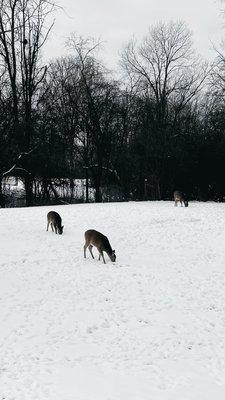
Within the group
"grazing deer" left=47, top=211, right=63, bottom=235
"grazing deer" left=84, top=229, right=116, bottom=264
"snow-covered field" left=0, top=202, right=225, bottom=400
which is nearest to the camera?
"snow-covered field" left=0, top=202, right=225, bottom=400

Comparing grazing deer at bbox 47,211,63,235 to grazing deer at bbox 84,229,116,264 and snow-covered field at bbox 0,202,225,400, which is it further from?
grazing deer at bbox 84,229,116,264

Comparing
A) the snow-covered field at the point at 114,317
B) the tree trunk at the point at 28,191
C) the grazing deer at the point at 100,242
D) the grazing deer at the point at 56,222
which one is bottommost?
the snow-covered field at the point at 114,317

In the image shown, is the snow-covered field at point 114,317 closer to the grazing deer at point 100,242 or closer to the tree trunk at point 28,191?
the grazing deer at point 100,242

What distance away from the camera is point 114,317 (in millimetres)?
12234

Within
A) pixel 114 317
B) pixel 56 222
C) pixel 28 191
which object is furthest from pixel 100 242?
pixel 28 191

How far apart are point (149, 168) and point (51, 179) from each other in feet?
28.7

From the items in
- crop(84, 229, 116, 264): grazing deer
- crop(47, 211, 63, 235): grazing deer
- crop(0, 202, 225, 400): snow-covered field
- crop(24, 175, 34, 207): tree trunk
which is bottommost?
crop(0, 202, 225, 400): snow-covered field

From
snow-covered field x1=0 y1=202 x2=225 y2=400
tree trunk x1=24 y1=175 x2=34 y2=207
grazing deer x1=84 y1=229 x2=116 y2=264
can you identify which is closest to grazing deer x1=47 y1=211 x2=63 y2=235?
snow-covered field x1=0 y1=202 x2=225 y2=400

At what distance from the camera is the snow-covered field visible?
8.98 m

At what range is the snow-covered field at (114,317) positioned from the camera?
8977mm

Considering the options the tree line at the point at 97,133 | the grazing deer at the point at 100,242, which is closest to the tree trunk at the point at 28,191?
the tree line at the point at 97,133

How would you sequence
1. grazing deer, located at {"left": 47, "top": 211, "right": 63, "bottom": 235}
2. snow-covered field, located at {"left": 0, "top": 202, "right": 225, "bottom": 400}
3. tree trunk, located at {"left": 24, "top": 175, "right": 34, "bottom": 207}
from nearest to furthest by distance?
snow-covered field, located at {"left": 0, "top": 202, "right": 225, "bottom": 400} → grazing deer, located at {"left": 47, "top": 211, "right": 63, "bottom": 235} → tree trunk, located at {"left": 24, "top": 175, "right": 34, "bottom": 207}

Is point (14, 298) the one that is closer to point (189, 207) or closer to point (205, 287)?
point (205, 287)

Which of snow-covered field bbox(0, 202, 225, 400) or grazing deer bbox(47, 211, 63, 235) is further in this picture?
grazing deer bbox(47, 211, 63, 235)
